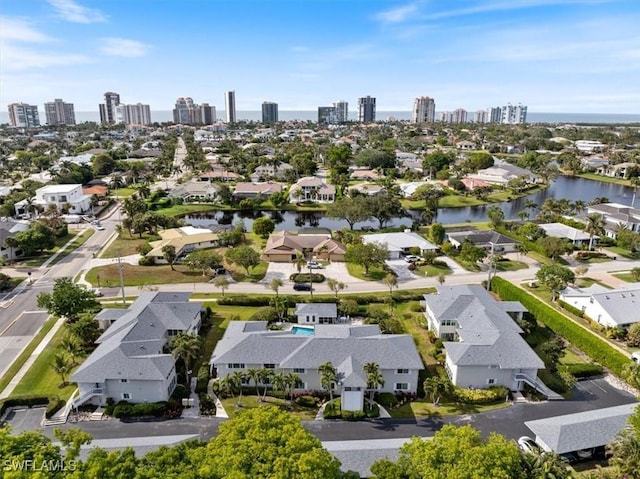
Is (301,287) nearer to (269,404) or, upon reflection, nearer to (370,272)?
(370,272)

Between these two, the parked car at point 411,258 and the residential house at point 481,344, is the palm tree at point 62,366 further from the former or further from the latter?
the parked car at point 411,258

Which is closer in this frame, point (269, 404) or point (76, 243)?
point (269, 404)

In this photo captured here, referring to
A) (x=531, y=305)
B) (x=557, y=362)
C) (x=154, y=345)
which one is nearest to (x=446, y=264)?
(x=531, y=305)

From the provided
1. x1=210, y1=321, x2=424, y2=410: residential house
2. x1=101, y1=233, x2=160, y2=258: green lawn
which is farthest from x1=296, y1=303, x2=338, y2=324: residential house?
x1=101, y1=233, x2=160, y2=258: green lawn

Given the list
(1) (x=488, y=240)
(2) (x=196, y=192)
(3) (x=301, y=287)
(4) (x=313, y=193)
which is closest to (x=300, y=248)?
(3) (x=301, y=287)

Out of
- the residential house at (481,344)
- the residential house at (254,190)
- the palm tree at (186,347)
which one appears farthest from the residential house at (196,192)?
the residential house at (481,344)

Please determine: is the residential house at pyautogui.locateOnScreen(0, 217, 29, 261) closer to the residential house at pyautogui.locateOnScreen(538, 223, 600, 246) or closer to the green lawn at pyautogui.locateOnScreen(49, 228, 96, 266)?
the green lawn at pyautogui.locateOnScreen(49, 228, 96, 266)
